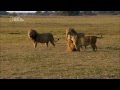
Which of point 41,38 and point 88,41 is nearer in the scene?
point 88,41

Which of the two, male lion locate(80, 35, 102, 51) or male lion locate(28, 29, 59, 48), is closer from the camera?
male lion locate(80, 35, 102, 51)

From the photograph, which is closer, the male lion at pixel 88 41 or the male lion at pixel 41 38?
the male lion at pixel 88 41

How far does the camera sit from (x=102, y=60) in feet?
31.8

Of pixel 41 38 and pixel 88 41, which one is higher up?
pixel 88 41
